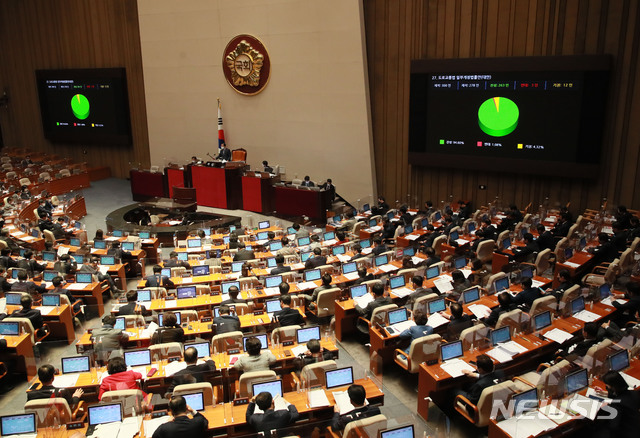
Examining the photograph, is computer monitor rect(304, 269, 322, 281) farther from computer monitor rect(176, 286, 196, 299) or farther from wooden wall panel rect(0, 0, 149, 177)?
wooden wall panel rect(0, 0, 149, 177)

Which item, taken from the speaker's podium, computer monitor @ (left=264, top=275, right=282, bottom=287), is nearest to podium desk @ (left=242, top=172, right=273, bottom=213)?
the speaker's podium

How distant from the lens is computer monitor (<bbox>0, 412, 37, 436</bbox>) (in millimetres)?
5418

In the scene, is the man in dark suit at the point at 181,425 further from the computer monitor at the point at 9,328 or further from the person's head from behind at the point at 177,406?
the computer monitor at the point at 9,328

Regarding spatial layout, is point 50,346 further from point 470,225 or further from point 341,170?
point 341,170

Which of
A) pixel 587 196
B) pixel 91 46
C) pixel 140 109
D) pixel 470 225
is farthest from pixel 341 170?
pixel 91 46

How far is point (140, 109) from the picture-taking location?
71.5 ft

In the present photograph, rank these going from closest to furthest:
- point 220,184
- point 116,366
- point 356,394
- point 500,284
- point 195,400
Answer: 1. point 356,394
2. point 195,400
3. point 116,366
4. point 500,284
5. point 220,184

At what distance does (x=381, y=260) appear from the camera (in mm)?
10539

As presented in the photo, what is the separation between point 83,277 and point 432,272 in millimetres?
6657

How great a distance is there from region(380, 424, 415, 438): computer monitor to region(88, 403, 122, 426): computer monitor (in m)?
2.80

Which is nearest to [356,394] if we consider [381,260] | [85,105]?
[381,260]

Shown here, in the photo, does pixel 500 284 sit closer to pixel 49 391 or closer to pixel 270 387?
pixel 270 387

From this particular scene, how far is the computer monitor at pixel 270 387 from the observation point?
233 inches

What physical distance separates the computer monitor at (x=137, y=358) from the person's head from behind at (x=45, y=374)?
886 millimetres
